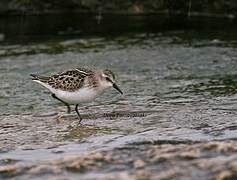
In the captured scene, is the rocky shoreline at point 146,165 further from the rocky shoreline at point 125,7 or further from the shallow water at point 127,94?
the rocky shoreline at point 125,7

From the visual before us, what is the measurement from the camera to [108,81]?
10.7m

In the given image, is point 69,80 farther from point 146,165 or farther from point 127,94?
point 146,165

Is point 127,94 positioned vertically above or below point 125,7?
below

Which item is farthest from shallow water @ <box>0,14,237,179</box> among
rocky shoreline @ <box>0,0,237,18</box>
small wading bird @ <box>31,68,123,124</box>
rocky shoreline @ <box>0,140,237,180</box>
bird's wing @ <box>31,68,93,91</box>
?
rocky shoreline @ <box>0,0,237,18</box>

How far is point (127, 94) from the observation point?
45.2 ft

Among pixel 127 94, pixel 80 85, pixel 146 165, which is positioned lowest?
pixel 127 94

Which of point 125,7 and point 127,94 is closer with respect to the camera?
point 127,94

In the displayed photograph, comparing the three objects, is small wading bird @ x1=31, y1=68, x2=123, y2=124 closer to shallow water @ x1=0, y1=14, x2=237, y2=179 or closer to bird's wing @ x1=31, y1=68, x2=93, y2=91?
bird's wing @ x1=31, y1=68, x2=93, y2=91

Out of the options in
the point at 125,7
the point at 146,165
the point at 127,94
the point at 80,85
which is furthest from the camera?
the point at 125,7

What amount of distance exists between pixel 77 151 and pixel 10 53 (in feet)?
38.9

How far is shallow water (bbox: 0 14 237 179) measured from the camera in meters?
8.48

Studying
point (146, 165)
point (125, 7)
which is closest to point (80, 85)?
point (146, 165)

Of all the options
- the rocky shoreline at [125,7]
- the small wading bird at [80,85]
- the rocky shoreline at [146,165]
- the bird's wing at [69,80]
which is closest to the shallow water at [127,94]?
the small wading bird at [80,85]

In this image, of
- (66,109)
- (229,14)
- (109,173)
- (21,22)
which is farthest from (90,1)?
(109,173)
